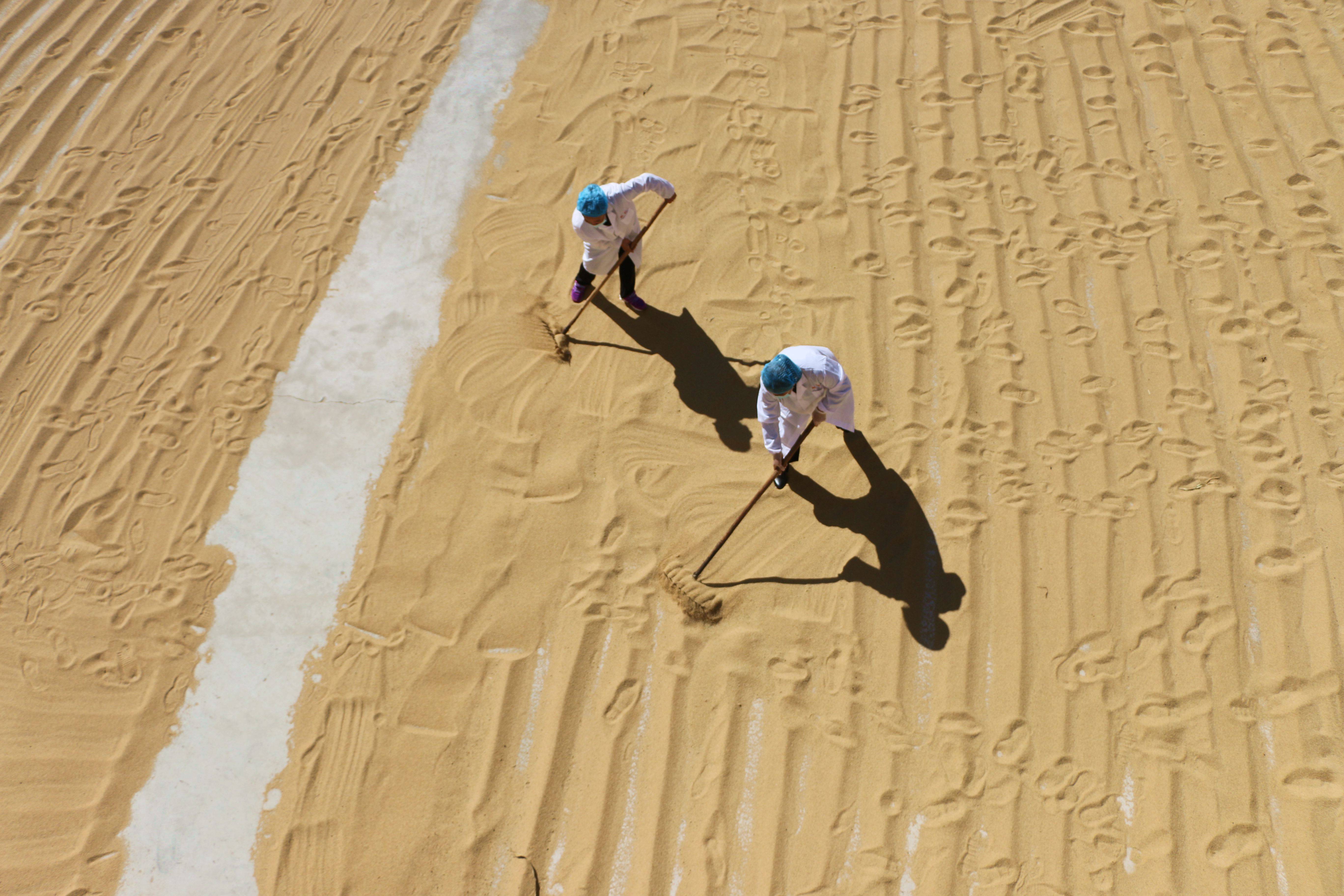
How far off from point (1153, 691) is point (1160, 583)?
0.60m

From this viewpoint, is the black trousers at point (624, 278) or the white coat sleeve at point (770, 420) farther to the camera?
the black trousers at point (624, 278)

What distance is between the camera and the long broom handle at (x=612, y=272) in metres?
5.06

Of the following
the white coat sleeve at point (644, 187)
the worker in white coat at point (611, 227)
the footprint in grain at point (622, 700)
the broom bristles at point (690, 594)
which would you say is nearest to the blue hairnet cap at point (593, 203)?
the worker in white coat at point (611, 227)

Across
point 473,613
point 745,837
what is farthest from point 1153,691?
point 473,613

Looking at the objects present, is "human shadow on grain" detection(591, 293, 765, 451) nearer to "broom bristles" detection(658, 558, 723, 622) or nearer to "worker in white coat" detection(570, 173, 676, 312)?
"worker in white coat" detection(570, 173, 676, 312)

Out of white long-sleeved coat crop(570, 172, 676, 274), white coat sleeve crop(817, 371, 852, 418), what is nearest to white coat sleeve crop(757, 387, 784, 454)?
white coat sleeve crop(817, 371, 852, 418)

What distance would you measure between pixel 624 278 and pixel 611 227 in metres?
0.38

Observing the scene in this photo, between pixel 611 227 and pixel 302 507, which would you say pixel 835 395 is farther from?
pixel 302 507

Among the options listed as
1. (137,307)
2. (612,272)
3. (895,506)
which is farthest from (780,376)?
(137,307)

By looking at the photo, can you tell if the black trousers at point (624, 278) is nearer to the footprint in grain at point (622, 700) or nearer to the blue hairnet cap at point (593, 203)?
the blue hairnet cap at point (593, 203)

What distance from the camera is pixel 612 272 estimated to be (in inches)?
202

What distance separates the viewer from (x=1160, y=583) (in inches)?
167

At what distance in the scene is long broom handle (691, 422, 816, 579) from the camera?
4.40 m

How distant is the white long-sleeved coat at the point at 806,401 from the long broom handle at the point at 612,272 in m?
1.31
